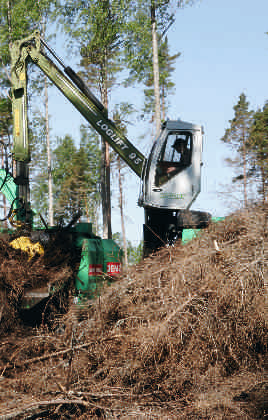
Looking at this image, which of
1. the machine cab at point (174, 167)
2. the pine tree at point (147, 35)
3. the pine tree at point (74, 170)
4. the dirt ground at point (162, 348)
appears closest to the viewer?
the dirt ground at point (162, 348)

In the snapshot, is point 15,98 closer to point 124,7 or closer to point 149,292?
point 149,292

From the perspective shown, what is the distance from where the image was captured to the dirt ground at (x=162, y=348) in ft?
14.3

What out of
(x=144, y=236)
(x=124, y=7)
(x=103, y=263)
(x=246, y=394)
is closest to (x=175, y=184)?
(x=144, y=236)

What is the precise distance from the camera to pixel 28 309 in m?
6.06

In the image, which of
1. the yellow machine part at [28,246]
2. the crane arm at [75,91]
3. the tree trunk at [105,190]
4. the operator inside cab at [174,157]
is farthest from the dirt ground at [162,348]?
the tree trunk at [105,190]

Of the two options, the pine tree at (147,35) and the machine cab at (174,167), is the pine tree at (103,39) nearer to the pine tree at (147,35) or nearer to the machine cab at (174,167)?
the pine tree at (147,35)

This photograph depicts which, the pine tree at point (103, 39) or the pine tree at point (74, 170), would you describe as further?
the pine tree at point (74, 170)

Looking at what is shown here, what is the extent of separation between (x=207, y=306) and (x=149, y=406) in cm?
113

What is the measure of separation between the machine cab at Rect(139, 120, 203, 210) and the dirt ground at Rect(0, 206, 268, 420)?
144 inches

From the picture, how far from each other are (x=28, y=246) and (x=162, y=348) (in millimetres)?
2624

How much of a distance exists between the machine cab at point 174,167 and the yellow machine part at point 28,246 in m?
2.98

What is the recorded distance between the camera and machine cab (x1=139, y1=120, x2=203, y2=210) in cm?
923

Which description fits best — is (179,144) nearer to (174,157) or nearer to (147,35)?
(174,157)

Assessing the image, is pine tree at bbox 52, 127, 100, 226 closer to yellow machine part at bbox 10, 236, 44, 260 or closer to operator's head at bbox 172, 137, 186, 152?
operator's head at bbox 172, 137, 186, 152
